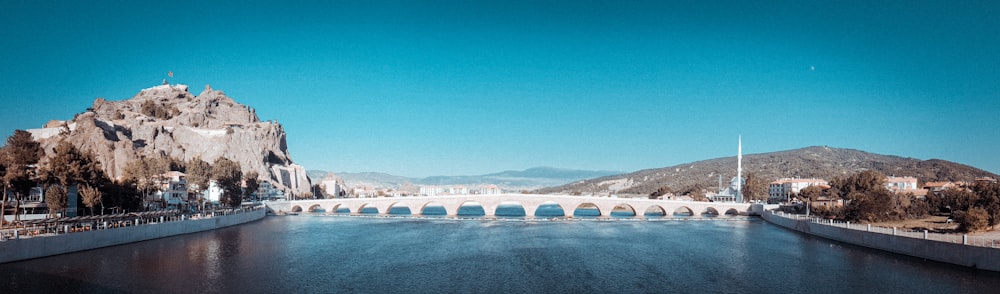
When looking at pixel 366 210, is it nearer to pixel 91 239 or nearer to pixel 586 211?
pixel 586 211

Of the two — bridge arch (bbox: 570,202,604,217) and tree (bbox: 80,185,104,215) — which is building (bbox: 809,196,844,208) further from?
tree (bbox: 80,185,104,215)

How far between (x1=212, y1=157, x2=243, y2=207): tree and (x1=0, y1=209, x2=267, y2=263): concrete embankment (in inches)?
658

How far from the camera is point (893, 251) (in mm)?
30938

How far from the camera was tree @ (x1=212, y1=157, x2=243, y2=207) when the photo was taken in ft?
204

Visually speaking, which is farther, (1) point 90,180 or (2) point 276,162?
(2) point 276,162

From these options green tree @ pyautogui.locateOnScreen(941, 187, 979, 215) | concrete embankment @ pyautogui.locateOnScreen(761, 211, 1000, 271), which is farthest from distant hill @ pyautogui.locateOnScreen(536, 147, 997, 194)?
concrete embankment @ pyautogui.locateOnScreen(761, 211, 1000, 271)

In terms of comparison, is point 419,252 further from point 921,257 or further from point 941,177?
point 941,177

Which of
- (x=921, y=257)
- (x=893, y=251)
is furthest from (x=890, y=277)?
(x=893, y=251)

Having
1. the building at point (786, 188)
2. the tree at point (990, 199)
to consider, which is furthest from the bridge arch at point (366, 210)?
the tree at point (990, 199)

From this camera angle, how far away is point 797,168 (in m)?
135

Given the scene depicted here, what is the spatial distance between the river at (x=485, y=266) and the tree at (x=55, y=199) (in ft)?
16.8

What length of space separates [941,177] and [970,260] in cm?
9342

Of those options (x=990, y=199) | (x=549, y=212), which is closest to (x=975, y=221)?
(x=990, y=199)

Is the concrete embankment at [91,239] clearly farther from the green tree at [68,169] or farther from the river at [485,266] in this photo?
the green tree at [68,169]
